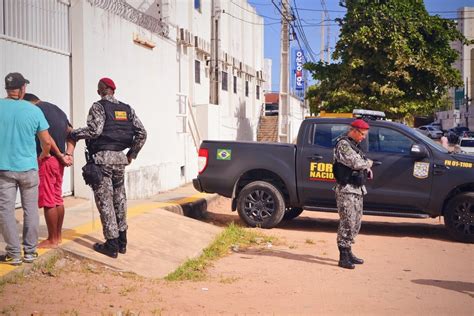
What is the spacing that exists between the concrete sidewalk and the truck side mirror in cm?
320

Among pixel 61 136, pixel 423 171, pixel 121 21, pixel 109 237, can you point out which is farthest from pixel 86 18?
pixel 423 171

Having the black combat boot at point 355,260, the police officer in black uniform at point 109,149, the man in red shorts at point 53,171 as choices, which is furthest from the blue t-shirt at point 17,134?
the black combat boot at point 355,260

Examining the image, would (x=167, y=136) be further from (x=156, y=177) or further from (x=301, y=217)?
(x=301, y=217)

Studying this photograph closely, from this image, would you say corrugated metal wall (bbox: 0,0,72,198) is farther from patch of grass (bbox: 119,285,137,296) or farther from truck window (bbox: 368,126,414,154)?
truck window (bbox: 368,126,414,154)

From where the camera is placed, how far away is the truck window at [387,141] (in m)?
9.24

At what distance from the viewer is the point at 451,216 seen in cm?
904

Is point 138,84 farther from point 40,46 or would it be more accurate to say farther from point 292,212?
point 292,212

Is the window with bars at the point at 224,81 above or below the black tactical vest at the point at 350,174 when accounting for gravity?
above

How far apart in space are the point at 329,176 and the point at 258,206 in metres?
1.27

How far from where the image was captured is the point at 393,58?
20.2m

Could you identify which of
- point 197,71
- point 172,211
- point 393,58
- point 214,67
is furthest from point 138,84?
point 393,58

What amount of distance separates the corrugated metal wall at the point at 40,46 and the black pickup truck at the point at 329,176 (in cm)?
261

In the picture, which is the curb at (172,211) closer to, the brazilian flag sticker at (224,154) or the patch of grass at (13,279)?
the patch of grass at (13,279)

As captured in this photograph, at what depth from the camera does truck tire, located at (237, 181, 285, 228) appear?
9.73 meters
